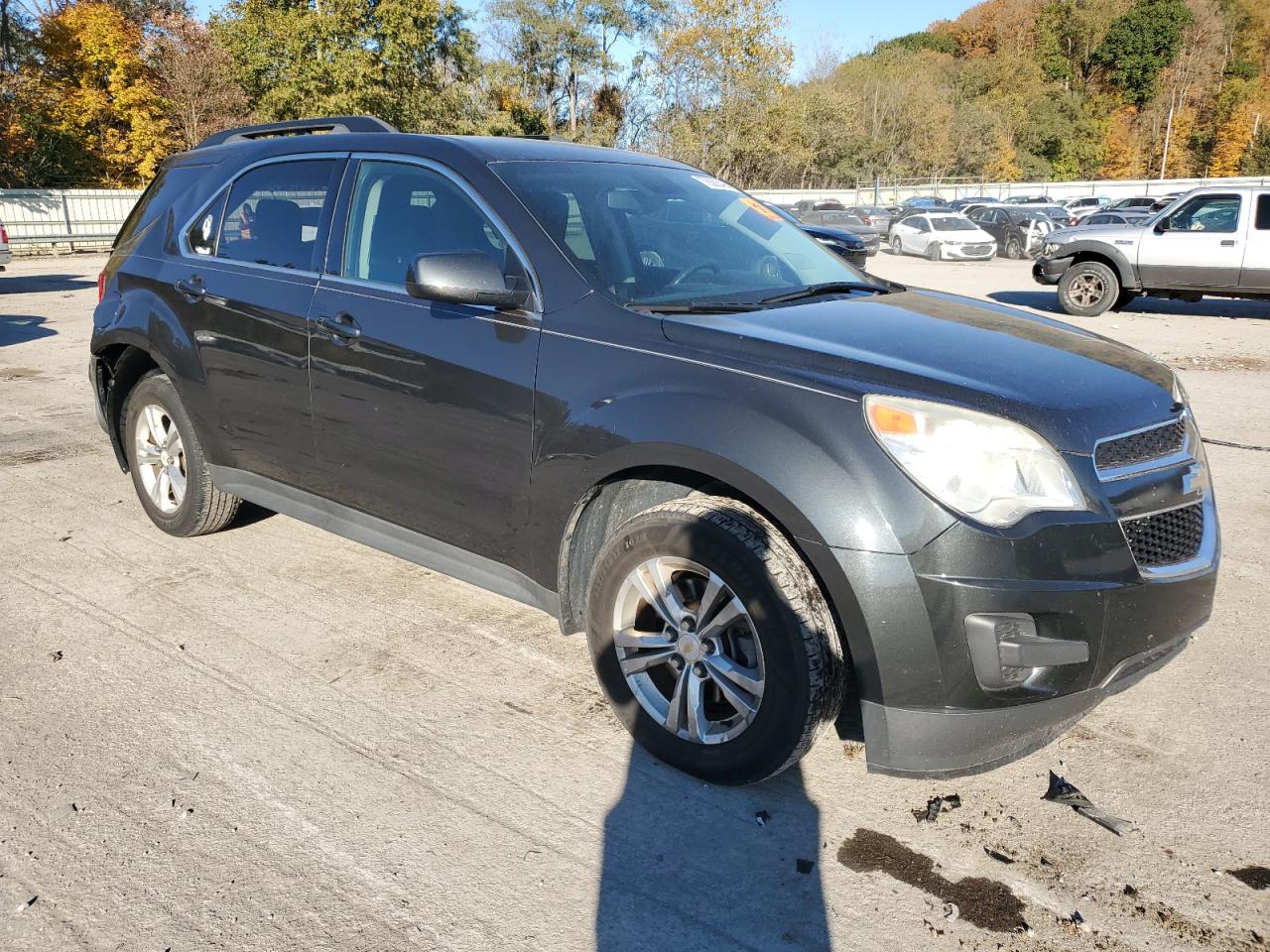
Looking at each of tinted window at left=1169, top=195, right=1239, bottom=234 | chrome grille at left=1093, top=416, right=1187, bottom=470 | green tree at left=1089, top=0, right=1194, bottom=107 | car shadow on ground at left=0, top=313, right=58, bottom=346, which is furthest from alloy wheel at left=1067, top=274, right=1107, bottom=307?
green tree at left=1089, top=0, right=1194, bottom=107

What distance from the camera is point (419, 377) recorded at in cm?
355

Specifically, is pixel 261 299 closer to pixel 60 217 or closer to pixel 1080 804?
pixel 1080 804

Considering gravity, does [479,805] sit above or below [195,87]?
below

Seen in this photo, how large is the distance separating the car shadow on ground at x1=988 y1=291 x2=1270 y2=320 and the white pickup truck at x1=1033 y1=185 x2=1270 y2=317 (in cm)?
59

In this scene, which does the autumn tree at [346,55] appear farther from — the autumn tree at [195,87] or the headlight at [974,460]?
the headlight at [974,460]

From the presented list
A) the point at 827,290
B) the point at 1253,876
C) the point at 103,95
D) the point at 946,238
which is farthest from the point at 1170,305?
the point at 103,95

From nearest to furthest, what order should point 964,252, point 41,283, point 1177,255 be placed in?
point 1177,255
point 41,283
point 964,252

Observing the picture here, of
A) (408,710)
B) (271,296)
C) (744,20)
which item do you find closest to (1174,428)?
(408,710)

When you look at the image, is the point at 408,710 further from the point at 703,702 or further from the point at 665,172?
the point at 665,172

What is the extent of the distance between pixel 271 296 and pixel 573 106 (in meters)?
51.5

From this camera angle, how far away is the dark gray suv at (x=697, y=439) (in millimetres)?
2607

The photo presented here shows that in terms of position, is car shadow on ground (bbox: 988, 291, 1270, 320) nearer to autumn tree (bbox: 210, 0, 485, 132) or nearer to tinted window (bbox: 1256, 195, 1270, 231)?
tinted window (bbox: 1256, 195, 1270, 231)

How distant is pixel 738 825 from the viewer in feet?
9.32

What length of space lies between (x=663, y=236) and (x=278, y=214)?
1.70 m
